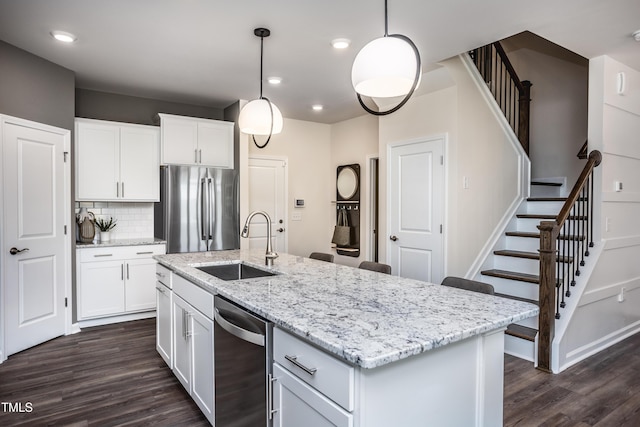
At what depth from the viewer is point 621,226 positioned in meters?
3.81

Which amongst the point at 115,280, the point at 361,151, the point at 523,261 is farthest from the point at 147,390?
the point at 361,151

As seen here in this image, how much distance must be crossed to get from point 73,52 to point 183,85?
1.13 metres

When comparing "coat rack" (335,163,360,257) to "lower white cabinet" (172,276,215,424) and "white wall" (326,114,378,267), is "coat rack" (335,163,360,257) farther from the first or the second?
"lower white cabinet" (172,276,215,424)

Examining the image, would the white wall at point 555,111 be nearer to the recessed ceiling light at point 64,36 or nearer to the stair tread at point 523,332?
the stair tread at point 523,332

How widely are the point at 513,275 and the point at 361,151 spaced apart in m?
2.75

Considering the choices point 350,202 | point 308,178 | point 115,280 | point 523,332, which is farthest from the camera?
point 308,178

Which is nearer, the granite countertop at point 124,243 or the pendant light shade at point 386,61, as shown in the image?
the pendant light shade at point 386,61

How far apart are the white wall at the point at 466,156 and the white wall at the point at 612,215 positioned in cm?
93

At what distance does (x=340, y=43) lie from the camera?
3225 millimetres

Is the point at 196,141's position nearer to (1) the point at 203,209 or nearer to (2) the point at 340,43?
(1) the point at 203,209

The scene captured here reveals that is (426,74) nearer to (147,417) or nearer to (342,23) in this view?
(342,23)

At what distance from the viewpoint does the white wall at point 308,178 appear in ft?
19.4

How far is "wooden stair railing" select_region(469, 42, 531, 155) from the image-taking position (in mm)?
4434

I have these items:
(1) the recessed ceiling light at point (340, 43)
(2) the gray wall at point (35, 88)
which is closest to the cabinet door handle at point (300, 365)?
(1) the recessed ceiling light at point (340, 43)
